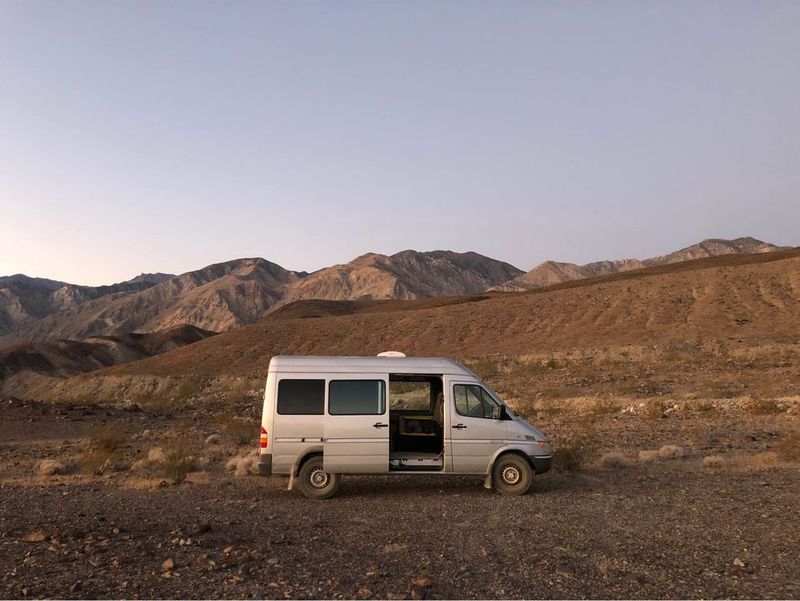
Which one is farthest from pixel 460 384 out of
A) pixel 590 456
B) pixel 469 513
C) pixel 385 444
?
pixel 590 456

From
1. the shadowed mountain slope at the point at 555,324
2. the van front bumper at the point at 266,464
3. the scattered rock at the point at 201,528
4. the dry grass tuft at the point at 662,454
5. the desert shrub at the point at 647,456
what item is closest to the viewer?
the scattered rock at the point at 201,528

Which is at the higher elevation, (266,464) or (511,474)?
(266,464)

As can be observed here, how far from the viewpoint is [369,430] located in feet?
34.4

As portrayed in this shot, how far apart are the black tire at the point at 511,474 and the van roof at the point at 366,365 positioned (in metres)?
1.60

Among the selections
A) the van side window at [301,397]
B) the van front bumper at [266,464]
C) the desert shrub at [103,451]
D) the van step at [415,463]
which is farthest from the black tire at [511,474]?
the desert shrub at [103,451]

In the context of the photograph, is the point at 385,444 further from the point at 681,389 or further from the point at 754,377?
the point at 754,377

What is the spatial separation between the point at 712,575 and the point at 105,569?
6240 millimetres

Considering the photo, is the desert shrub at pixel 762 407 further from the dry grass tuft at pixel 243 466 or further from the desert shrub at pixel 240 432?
the desert shrub at pixel 240 432

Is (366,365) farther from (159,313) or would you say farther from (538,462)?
(159,313)

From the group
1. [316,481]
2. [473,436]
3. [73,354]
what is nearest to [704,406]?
[473,436]

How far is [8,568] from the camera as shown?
6.43 m

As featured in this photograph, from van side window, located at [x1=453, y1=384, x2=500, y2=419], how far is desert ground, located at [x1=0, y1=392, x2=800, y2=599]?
1.38m

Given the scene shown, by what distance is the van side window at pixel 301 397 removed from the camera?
10.5 m

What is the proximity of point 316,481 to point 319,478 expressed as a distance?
7 centimetres
